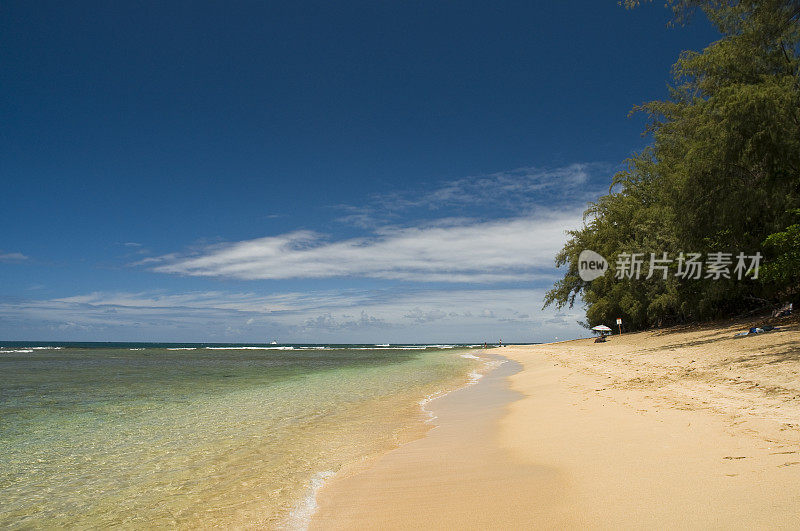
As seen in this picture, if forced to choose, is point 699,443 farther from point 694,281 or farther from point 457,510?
point 694,281

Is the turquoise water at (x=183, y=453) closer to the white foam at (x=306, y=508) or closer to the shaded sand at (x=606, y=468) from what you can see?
the white foam at (x=306, y=508)

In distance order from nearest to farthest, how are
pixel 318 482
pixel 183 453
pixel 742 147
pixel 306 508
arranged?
pixel 306 508 → pixel 318 482 → pixel 183 453 → pixel 742 147

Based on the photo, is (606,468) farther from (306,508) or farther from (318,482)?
(318,482)

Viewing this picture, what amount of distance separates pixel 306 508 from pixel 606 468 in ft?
10.4

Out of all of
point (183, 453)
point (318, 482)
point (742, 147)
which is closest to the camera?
point (318, 482)

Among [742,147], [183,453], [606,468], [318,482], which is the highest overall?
[742,147]

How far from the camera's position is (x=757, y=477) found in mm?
3717

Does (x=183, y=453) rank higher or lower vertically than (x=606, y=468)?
lower

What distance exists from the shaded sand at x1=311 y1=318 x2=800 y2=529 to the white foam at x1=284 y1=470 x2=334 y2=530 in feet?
0.40

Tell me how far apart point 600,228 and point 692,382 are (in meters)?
35.8

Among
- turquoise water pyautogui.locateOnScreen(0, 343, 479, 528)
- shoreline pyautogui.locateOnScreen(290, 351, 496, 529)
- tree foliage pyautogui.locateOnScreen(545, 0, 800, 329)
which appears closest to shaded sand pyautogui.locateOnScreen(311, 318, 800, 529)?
shoreline pyautogui.locateOnScreen(290, 351, 496, 529)

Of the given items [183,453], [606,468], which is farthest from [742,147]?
[183,453]

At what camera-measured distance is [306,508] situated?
14.8 feet

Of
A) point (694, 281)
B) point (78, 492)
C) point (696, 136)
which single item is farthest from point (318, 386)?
point (694, 281)
